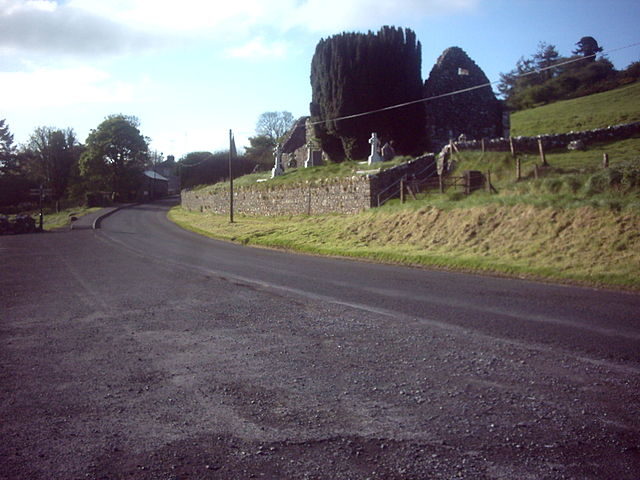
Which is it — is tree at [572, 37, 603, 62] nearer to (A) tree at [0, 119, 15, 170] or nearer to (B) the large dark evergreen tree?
(B) the large dark evergreen tree

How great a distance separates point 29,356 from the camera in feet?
23.7

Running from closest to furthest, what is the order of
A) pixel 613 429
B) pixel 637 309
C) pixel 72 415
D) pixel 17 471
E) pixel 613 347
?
1. pixel 17 471
2. pixel 613 429
3. pixel 72 415
4. pixel 613 347
5. pixel 637 309

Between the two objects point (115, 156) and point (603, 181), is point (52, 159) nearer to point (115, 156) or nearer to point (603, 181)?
point (115, 156)

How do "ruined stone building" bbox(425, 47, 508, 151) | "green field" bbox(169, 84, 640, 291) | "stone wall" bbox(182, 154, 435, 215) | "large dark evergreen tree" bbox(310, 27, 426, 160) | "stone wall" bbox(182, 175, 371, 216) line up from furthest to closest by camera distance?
"ruined stone building" bbox(425, 47, 508, 151) → "large dark evergreen tree" bbox(310, 27, 426, 160) → "stone wall" bbox(182, 175, 371, 216) → "stone wall" bbox(182, 154, 435, 215) → "green field" bbox(169, 84, 640, 291)

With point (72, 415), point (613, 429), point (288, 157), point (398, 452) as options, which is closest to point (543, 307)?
point (613, 429)

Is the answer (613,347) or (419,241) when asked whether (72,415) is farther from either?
(419,241)

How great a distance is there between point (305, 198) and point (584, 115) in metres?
21.4

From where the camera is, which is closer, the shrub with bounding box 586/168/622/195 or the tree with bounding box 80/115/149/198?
the shrub with bounding box 586/168/622/195

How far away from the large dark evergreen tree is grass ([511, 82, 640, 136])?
8.38 metres

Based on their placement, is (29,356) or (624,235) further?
(624,235)

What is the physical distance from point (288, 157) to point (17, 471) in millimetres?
51888

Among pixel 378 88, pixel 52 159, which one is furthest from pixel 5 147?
pixel 378 88

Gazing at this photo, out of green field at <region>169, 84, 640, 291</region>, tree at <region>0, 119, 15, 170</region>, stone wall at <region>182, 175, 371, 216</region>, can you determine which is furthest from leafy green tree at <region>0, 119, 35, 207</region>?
green field at <region>169, 84, 640, 291</region>

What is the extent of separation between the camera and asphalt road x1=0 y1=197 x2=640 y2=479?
4.07 metres
